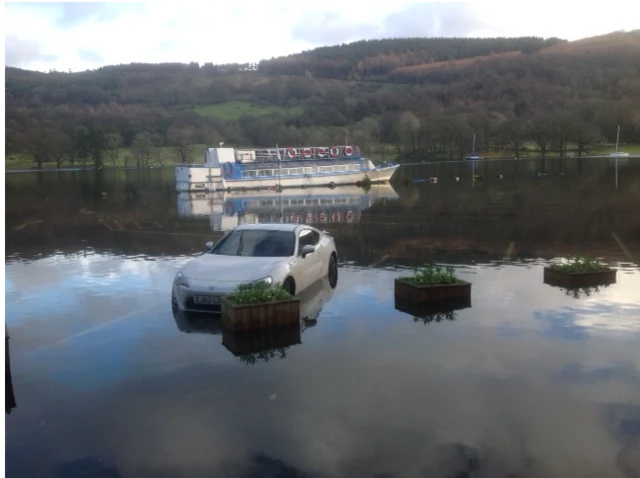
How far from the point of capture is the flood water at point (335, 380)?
219 inches

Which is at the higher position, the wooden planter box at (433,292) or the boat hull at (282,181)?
the boat hull at (282,181)

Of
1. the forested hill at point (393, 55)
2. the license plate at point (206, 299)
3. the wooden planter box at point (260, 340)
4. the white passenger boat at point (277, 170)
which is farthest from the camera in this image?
the forested hill at point (393, 55)

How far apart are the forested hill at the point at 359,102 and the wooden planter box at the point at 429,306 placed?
107 m

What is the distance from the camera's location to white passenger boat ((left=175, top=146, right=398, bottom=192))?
2101 inches

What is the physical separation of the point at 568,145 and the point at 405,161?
101 ft

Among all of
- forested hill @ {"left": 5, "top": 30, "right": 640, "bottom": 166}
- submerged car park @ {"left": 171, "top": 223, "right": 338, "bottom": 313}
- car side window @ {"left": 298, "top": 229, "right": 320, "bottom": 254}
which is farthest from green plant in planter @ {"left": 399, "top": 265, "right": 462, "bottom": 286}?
forested hill @ {"left": 5, "top": 30, "right": 640, "bottom": 166}

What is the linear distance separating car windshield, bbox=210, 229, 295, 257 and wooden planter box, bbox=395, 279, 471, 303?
6.76ft

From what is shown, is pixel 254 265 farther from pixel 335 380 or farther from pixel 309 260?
pixel 335 380

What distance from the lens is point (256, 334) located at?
364 inches

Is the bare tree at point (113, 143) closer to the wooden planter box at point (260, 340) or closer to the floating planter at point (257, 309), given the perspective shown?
the floating planter at point (257, 309)

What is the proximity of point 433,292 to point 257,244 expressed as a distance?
3229 mm

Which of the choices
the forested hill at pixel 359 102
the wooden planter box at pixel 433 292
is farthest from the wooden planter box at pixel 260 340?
the forested hill at pixel 359 102

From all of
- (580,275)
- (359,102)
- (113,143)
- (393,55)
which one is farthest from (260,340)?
(393,55)

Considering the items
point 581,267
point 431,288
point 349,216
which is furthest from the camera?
point 349,216
